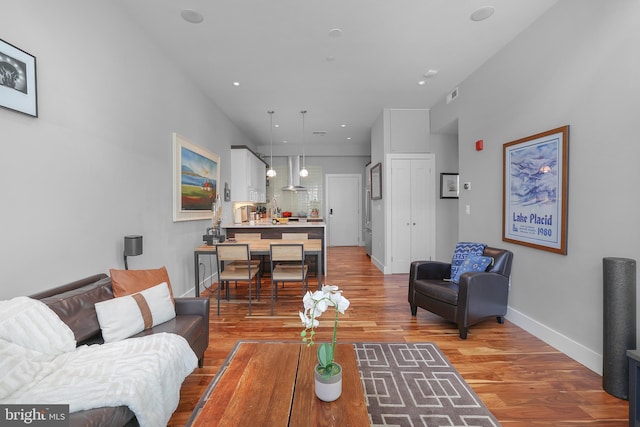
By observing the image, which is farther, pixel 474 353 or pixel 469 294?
pixel 469 294

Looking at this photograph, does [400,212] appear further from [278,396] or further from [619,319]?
[278,396]

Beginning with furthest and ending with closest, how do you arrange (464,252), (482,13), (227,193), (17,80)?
(227,193)
(464,252)
(482,13)
(17,80)

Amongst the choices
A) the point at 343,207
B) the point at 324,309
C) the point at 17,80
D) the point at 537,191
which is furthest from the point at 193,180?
the point at 343,207

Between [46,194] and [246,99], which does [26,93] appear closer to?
[46,194]

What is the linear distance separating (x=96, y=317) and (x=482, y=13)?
3900mm

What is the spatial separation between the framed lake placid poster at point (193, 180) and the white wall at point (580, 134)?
3876 millimetres

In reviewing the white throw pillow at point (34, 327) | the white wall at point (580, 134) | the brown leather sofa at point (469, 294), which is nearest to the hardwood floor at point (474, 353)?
the brown leather sofa at point (469, 294)

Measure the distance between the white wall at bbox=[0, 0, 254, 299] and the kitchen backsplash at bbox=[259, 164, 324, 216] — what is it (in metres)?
5.35

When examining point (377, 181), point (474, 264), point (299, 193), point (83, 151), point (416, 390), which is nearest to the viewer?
point (416, 390)

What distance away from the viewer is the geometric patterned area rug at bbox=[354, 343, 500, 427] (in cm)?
168

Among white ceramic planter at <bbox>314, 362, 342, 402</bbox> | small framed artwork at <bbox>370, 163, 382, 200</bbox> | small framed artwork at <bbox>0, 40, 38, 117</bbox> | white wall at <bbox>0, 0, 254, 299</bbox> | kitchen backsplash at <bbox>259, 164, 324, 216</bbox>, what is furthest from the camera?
kitchen backsplash at <bbox>259, 164, 324, 216</bbox>

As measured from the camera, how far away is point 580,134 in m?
2.34

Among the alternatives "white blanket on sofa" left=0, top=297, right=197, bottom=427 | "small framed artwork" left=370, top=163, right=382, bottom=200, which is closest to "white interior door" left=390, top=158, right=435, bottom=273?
"small framed artwork" left=370, top=163, right=382, bottom=200

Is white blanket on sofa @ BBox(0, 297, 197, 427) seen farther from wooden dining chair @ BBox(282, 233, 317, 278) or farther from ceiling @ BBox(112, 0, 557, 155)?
wooden dining chair @ BBox(282, 233, 317, 278)
